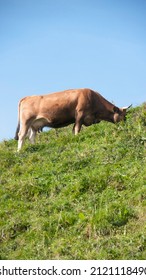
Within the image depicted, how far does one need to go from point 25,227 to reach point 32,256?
1.41m

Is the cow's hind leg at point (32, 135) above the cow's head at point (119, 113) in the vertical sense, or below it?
below

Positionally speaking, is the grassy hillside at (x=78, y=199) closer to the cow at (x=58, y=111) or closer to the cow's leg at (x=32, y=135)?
the cow at (x=58, y=111)

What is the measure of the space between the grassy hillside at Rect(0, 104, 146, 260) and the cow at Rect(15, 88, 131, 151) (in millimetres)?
2822

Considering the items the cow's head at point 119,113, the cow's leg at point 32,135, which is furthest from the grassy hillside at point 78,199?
the cow's head at point 119,113

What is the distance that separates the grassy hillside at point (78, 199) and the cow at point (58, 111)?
9.26ft

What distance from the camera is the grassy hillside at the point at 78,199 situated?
1062 cm

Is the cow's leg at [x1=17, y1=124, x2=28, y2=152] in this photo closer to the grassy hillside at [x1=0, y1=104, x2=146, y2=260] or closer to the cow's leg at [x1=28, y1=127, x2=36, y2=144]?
the cow's leg at [x1=28, y1=127, x2=36, y2=144]

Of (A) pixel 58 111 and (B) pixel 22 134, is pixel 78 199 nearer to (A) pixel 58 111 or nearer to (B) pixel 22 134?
(B) pixel 22 134

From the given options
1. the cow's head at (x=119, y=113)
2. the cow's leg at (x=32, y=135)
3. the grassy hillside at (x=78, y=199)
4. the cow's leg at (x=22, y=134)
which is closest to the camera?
the grassy hillside at (x=78, y=199)

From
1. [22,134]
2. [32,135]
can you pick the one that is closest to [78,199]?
[22,134]

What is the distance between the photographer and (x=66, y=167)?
1445cm

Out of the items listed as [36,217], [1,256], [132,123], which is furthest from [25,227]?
[132,123]

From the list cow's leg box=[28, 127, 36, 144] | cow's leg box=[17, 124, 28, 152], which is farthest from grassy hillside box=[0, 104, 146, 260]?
cow's leg box=[28, 127, 36, 144]

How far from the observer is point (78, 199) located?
12.5 meters
